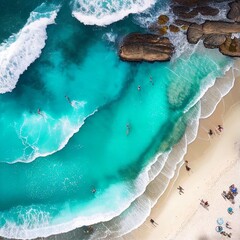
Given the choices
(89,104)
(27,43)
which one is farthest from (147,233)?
(27,43)

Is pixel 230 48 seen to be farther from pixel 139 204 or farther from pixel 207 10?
pixel 139 204

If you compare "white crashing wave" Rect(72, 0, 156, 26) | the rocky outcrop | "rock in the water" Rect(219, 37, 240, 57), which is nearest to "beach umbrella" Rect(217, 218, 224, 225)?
"rock in the water" Rect(219, 37, 240, 57)

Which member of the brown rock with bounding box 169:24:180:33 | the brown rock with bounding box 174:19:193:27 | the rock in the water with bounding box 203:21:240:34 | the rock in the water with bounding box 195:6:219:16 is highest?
the rock in the water with bounding box 195:6:219:16

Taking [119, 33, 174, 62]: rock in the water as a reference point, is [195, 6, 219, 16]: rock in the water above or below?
above

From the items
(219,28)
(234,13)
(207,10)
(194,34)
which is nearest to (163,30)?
(194,34)

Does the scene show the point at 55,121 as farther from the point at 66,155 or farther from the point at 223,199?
the point at 223,199

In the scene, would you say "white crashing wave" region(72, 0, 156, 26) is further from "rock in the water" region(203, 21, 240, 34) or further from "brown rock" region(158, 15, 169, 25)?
"rock in the water" region(203, 21, 240, 34)
